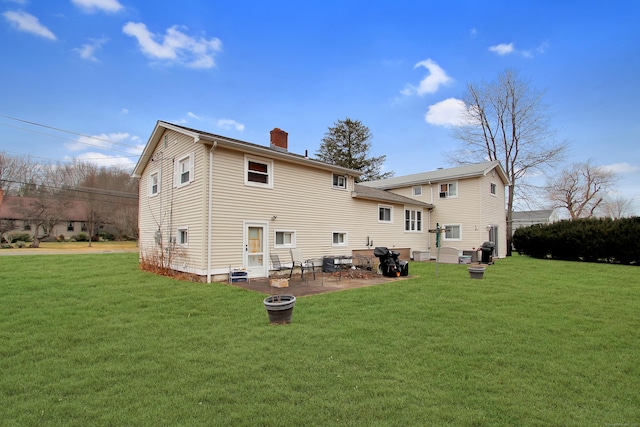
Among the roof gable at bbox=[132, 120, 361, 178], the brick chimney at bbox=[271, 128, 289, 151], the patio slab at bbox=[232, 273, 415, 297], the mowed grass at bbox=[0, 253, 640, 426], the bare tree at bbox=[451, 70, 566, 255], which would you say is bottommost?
the patio slab at bbox=[232, 273, 415, 297]

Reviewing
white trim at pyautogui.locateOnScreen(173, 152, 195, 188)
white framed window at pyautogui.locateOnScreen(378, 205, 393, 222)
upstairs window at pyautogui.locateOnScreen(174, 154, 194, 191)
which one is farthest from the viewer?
white framed window at pyautogui.locateOnScreen(378, 205, 393, 222)

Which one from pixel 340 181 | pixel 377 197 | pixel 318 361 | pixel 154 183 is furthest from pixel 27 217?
pixel 318 361


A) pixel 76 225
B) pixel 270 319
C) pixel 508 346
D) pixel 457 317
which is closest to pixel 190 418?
pixel 270 319

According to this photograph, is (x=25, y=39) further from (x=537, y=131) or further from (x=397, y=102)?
(x=537, y=131)

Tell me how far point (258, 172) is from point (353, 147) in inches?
1173

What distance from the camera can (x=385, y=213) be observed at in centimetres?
1772

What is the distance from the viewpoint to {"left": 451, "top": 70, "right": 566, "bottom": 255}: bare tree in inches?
1037

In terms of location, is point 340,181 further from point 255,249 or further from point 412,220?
point 412,220

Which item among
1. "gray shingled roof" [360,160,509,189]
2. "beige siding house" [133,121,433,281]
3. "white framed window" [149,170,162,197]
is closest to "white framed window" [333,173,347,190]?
"beige siding house" [133,121,433,281]

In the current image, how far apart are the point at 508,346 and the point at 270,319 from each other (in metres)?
3.83

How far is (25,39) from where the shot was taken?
579 inches

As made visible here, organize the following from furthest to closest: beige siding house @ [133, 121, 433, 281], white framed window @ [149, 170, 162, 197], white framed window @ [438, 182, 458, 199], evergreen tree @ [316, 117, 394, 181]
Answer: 1. evergreen tree @ [316, 117, 394, 181]
2. white framed window @ [438, 182, 458, 199]
3. white framed window @ [149, 170, 162, 197]
4. beige siding house @ [133, 121, 433, 281]

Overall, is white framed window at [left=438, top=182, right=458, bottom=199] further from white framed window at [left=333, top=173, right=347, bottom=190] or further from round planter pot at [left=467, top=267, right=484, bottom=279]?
round planter pot at [left=467, top=267, right=484, bottom=279]

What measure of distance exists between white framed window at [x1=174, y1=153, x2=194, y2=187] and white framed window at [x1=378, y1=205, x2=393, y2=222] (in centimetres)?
995
